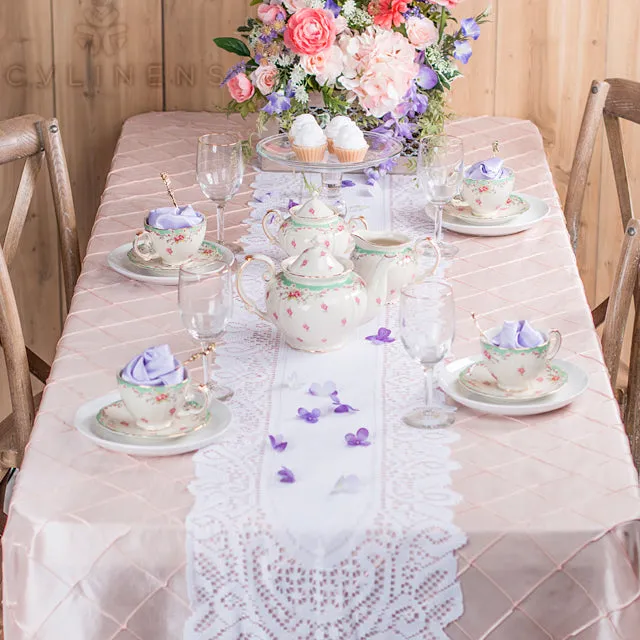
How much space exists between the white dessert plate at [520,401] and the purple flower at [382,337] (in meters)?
0.15

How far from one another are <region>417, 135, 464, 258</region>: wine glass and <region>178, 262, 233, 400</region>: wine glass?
564mm

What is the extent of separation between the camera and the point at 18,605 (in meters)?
1.21

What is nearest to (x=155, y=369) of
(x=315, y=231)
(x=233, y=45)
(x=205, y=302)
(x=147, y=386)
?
(x=147, y=386)

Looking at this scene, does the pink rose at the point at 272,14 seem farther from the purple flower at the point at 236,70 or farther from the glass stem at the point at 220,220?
the glass stem at the point at 220,220

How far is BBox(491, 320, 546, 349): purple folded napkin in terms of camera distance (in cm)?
142

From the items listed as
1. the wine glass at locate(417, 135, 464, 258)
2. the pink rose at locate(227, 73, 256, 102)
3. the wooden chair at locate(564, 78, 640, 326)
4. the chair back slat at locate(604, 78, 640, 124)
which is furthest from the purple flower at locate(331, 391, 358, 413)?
the chair back slat at locate(604, 78, 640, 124)

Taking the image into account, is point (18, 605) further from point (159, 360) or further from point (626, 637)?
point (626, 637)

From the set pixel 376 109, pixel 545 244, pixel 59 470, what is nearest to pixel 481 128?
pixel 376 109

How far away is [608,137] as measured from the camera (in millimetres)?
2453

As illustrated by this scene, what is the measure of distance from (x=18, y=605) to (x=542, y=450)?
591mm

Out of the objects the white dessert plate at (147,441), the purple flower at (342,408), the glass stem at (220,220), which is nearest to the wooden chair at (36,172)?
the glass stem at (220,220)

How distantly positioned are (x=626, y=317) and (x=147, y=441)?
33.7 inches

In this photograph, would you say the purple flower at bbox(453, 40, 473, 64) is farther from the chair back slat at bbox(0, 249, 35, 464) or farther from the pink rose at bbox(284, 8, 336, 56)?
the chair back slat at bbox(0, 249, 35, 464)

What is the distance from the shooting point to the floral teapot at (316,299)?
5.01ft
